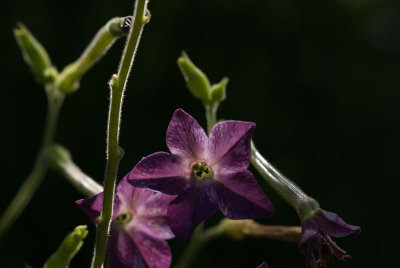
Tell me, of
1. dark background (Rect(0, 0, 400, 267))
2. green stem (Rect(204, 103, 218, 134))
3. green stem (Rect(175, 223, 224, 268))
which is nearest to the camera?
green stem (Rect(204, 103, 218, 134))

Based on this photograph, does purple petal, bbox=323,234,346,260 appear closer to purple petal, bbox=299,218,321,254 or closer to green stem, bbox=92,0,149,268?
purple petal, bbox=299,218,321,254

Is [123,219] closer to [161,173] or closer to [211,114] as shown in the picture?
[161,173]

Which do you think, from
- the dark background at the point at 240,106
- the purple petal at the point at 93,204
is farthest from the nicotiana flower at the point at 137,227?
the dark background at the point at 240,106

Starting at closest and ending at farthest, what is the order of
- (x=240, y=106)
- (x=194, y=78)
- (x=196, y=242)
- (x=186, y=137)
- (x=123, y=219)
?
1. (x=186, y=137)
2. (x=123, y=219)
3. (x=194, y=78)
4. (x=196, y=242)
5. (x=240, y=106)

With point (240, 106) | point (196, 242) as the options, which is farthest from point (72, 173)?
point (240, 106)

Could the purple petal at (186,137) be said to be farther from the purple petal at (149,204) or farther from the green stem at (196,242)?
the green stem at (196,242)

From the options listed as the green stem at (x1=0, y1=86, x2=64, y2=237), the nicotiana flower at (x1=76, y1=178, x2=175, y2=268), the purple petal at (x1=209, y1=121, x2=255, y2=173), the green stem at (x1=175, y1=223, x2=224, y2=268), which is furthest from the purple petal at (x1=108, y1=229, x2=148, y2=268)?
the green stem at (x1=0, y1=86, x2=64, y2=237)
